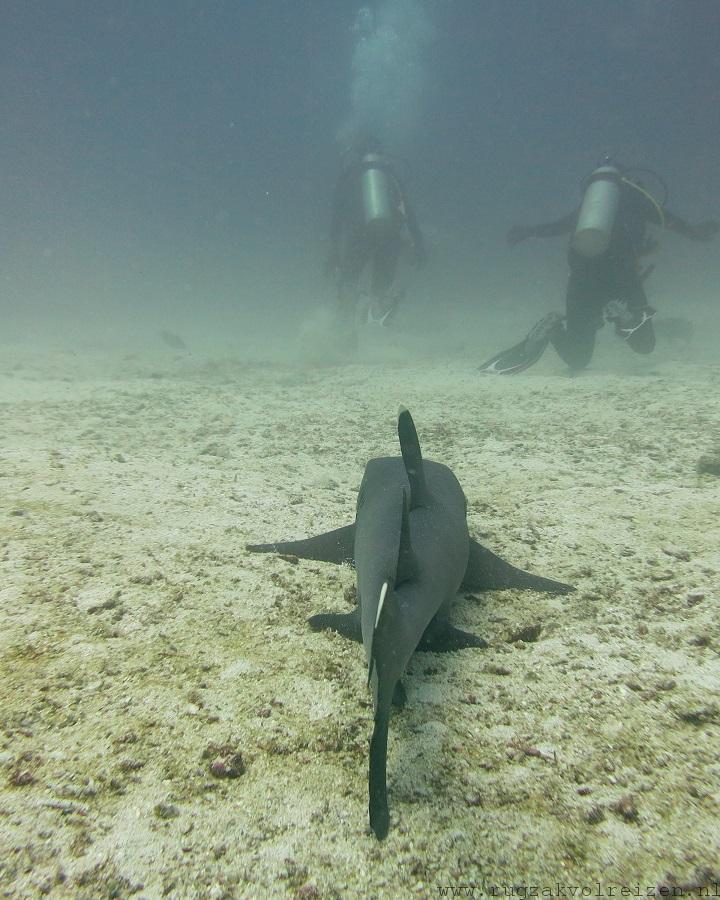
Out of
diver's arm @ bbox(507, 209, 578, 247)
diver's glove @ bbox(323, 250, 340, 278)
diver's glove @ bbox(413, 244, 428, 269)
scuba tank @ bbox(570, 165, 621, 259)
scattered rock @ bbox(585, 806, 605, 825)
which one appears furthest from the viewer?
diver's glove @ bbox(323, 250, 340, 278)

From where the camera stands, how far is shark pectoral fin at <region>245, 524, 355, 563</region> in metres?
2.97

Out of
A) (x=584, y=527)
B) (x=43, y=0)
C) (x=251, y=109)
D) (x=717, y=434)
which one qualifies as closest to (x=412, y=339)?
(x=717, y=434)

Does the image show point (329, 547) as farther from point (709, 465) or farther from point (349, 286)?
point (349, 286)

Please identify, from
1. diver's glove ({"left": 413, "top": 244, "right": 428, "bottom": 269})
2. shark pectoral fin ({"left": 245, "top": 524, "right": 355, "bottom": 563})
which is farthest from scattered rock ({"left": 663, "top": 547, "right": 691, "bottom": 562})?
diver's glove ({"left": 413, "top": 244, "right": 428, "bottom": 269})

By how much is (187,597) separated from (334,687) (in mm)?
1026

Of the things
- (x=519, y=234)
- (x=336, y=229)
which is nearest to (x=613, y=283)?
(x=519, y=234)

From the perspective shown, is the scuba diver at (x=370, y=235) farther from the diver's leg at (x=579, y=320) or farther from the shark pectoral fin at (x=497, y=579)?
the shark pectoral fin at (x=497, y=579)

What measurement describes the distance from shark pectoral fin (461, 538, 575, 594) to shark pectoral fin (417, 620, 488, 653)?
1.86ft

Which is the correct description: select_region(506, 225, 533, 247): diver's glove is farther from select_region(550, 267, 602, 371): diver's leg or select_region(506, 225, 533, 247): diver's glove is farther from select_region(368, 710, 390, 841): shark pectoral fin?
select_region(368, 710, 390, 841): shark pectoral fin

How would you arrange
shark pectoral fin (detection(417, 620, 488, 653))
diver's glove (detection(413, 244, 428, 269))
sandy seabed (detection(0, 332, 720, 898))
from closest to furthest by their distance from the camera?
sandy seabed (detection(0, 332, 720, 898)) < shark pectoral fin (detection(417, 620, 488, 653)) < diver's glove (detection(413, 244, 428, 269))

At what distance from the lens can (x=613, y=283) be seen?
32.1 feet

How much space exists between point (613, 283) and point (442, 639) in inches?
401

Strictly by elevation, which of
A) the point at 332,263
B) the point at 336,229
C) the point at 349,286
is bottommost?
→ the point at 349,286

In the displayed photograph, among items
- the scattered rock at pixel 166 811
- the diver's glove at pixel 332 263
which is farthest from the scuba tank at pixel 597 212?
the scattered rock at pixel 166 811
